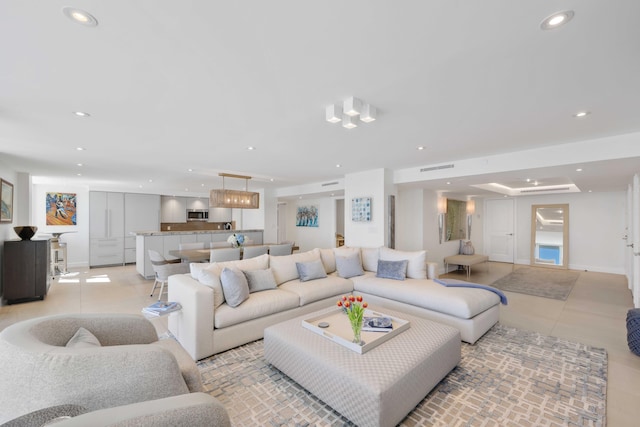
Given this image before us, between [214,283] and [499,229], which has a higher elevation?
[499,229]

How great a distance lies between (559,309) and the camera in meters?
4.27

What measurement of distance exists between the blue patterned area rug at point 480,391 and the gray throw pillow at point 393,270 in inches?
53.4

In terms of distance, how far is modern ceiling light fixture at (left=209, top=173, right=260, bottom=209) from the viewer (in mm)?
5945

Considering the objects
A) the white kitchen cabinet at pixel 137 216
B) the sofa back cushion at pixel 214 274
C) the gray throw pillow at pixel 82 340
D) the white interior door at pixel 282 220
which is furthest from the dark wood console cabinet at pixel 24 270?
the white interior door at pixel 282 220

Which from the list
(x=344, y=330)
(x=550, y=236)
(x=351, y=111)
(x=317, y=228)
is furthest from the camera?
(x=317, y=228)

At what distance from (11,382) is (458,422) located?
98.5 inches

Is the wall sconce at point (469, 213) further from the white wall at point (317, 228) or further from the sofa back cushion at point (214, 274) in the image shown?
the sofa back cushion at point (214, 274)

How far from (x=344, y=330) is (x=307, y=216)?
7.63 meters

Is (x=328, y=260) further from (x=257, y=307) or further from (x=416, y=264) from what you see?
(x=257, y=307)

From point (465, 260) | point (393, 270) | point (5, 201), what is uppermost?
point (5, 201)

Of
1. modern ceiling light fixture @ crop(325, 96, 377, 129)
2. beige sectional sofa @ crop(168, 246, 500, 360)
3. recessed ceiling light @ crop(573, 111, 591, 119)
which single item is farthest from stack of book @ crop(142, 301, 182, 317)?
recessed ceiling light @ crop(573, 111, 591, 119)

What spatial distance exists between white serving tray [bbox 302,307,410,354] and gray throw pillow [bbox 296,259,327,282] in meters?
1.07

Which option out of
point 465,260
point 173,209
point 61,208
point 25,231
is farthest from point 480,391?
point 61,208

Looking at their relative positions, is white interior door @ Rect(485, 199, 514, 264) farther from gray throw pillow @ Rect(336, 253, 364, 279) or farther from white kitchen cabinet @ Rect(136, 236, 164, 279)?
white kitchen cabinet @ Rect(136, 236, 164, 279)
